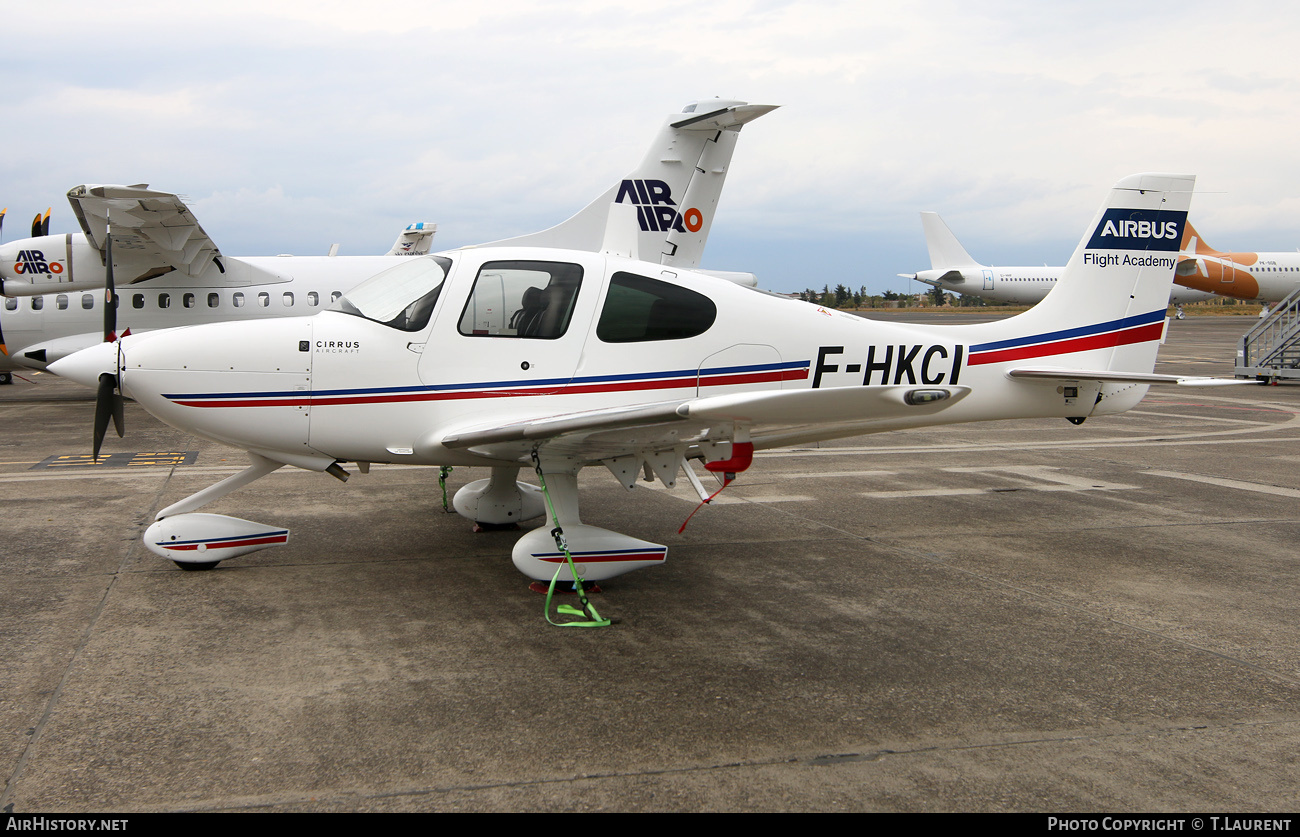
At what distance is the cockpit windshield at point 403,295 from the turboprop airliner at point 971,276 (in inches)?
2079

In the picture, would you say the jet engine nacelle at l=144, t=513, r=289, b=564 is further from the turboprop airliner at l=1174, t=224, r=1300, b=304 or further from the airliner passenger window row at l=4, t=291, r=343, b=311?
the turboprop airliner at l=1174, t=224, r=1300, b=304

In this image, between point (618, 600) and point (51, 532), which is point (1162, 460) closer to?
point (618, 600)

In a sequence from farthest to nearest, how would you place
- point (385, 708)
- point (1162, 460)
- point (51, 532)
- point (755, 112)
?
1. point (755, 112)
2. point (1162, 460)
3. point (51, 532)
4. point (385, 708)

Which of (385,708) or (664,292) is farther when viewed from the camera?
(664,292)

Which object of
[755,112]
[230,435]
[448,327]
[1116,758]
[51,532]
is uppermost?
[755,112]

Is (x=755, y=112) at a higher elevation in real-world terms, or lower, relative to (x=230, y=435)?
higher

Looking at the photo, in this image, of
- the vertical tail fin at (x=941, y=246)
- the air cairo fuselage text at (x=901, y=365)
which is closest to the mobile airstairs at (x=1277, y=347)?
the air cairo fuselage text at (x=901, y=365)

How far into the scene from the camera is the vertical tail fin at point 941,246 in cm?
5419

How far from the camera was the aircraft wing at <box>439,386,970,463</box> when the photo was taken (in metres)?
4.41

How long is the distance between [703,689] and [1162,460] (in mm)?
9543

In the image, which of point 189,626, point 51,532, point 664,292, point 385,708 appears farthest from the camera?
point 51,532

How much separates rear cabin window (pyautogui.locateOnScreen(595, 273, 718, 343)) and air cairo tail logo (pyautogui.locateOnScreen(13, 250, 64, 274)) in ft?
45.9

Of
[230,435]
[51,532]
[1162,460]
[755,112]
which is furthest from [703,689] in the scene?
[755,112]

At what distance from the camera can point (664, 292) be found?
19.8 feet
